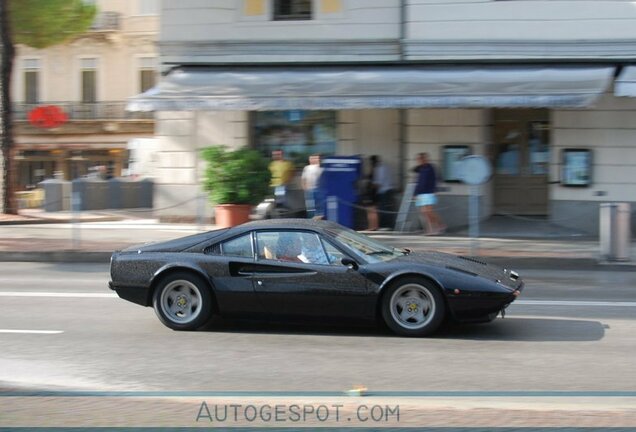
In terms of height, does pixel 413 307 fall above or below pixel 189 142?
Answer: below

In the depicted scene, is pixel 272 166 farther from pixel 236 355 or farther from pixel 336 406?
pixel 336 406

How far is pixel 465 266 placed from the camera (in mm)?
8953

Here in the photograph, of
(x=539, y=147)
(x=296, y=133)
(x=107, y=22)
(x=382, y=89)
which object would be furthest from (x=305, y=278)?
(x=107, y=22)

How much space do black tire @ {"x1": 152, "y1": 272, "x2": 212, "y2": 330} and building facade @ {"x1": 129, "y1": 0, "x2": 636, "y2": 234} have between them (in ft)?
29.2

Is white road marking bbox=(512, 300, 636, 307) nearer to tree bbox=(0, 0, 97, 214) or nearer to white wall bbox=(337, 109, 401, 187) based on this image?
white wall bbox=(337, 109, 401, 187)

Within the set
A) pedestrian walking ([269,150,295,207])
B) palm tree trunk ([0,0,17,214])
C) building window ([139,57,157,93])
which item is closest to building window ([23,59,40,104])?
building window ([139,57,157,93])

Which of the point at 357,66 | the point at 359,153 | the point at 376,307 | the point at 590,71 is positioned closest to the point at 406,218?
the point at 359,153

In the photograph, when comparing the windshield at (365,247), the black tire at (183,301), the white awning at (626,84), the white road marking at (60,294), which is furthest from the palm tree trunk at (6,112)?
the windshield at (365,247)

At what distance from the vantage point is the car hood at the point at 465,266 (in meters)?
8.74

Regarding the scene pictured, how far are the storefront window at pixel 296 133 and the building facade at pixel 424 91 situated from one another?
3 cm

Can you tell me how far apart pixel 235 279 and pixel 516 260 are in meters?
7.11

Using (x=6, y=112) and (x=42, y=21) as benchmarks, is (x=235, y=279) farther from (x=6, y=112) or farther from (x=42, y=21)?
(x=42, y=21)

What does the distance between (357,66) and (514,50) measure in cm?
345

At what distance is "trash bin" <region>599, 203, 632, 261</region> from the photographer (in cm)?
1427
